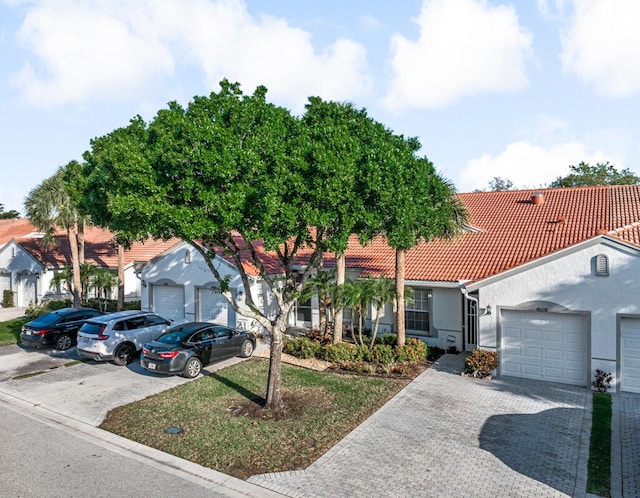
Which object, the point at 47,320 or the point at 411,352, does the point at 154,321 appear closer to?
the point at 47,320

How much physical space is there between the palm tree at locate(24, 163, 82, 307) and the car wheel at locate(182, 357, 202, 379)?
41.1 ft

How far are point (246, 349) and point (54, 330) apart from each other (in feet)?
24.7

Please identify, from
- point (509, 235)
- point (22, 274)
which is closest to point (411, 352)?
point (509, 235)

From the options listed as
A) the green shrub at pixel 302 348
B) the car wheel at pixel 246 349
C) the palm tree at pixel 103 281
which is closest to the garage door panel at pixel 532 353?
the green shrub at pixel 302 348

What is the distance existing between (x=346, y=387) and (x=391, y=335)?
14.3 ft

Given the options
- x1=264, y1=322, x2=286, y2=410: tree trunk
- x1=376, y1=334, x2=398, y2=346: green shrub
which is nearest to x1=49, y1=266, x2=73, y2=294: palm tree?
x1=376, y1=334, x2=398, y2=346: green shrub

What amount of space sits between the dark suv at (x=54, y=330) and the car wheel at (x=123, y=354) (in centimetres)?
355

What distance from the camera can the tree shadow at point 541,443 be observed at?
836cm

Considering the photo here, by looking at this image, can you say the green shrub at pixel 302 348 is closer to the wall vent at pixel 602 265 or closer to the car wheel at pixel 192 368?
the car wheel at pixel 192 368

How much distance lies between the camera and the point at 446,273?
56.5 ft

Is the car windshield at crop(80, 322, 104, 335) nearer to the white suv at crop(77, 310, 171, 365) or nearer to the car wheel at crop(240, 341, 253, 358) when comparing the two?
the white suv at crop(77, 310, 171, 365)

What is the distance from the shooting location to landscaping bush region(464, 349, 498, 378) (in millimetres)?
13812

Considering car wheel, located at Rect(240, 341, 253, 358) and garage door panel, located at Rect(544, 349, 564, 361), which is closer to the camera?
garage door panel, located at Rect(544, 349, 564, 361)

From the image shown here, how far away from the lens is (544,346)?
1352 centimetres
